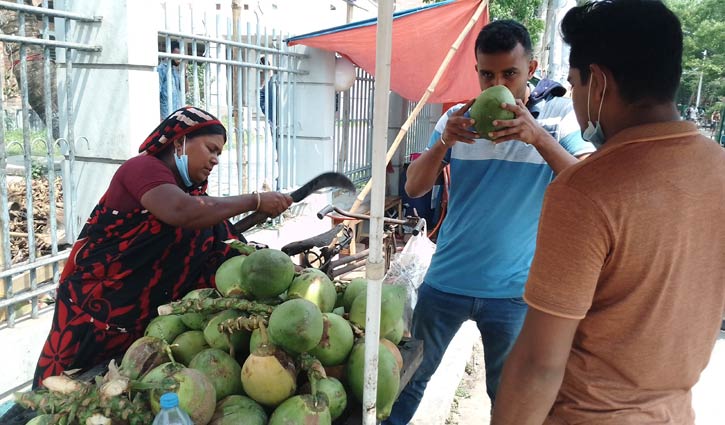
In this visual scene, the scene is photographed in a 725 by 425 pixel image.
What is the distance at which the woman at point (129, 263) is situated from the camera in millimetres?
1912

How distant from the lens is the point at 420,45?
19.0 feet

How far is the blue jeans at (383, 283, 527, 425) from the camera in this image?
2.44 metres

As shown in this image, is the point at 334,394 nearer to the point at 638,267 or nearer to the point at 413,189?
the point at 638,267

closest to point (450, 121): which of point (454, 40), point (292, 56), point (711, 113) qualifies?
point (292, 56)

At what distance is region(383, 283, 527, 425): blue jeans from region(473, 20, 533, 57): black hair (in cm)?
109

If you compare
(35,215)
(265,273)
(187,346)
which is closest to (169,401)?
(187,346)

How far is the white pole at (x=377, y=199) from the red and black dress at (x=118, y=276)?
0.91 meters

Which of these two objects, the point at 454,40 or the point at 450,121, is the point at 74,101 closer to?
the point at 450,121

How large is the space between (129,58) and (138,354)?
239 cm

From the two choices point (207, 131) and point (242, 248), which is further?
point (207, 131)

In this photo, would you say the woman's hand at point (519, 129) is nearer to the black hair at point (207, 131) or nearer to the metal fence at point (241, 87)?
the black hair at point (207, 131)

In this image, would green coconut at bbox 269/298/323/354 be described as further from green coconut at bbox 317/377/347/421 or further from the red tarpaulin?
the red tarpaulin

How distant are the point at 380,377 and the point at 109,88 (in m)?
2.70

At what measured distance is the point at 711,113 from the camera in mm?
40844
